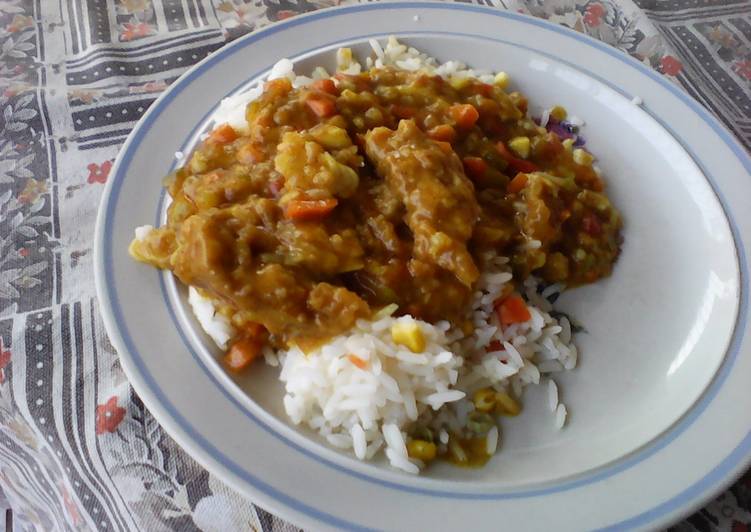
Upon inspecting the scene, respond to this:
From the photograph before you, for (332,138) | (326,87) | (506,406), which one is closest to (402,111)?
(326,87)

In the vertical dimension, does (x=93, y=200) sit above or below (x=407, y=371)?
below

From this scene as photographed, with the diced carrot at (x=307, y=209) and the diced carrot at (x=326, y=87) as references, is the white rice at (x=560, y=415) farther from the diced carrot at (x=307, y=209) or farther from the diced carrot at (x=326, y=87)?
the diced carrot at (x=326, y=87)

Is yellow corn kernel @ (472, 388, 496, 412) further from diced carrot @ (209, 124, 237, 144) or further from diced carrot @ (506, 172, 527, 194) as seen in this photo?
diced carrot @ (209, 124, 237, 144)

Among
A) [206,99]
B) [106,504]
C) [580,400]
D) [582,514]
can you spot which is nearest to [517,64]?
[206,99]

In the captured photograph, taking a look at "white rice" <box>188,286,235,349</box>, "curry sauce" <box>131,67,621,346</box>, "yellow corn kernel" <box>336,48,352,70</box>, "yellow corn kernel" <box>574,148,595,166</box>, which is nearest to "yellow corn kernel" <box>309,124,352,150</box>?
"curry sauce" <box>131,67,621,346</box>

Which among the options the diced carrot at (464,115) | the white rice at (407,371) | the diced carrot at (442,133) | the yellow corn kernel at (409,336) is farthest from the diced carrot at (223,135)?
the yellow corn kernel at (409,336)

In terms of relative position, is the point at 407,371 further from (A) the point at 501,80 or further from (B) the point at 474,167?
(A) the point at 501,80
